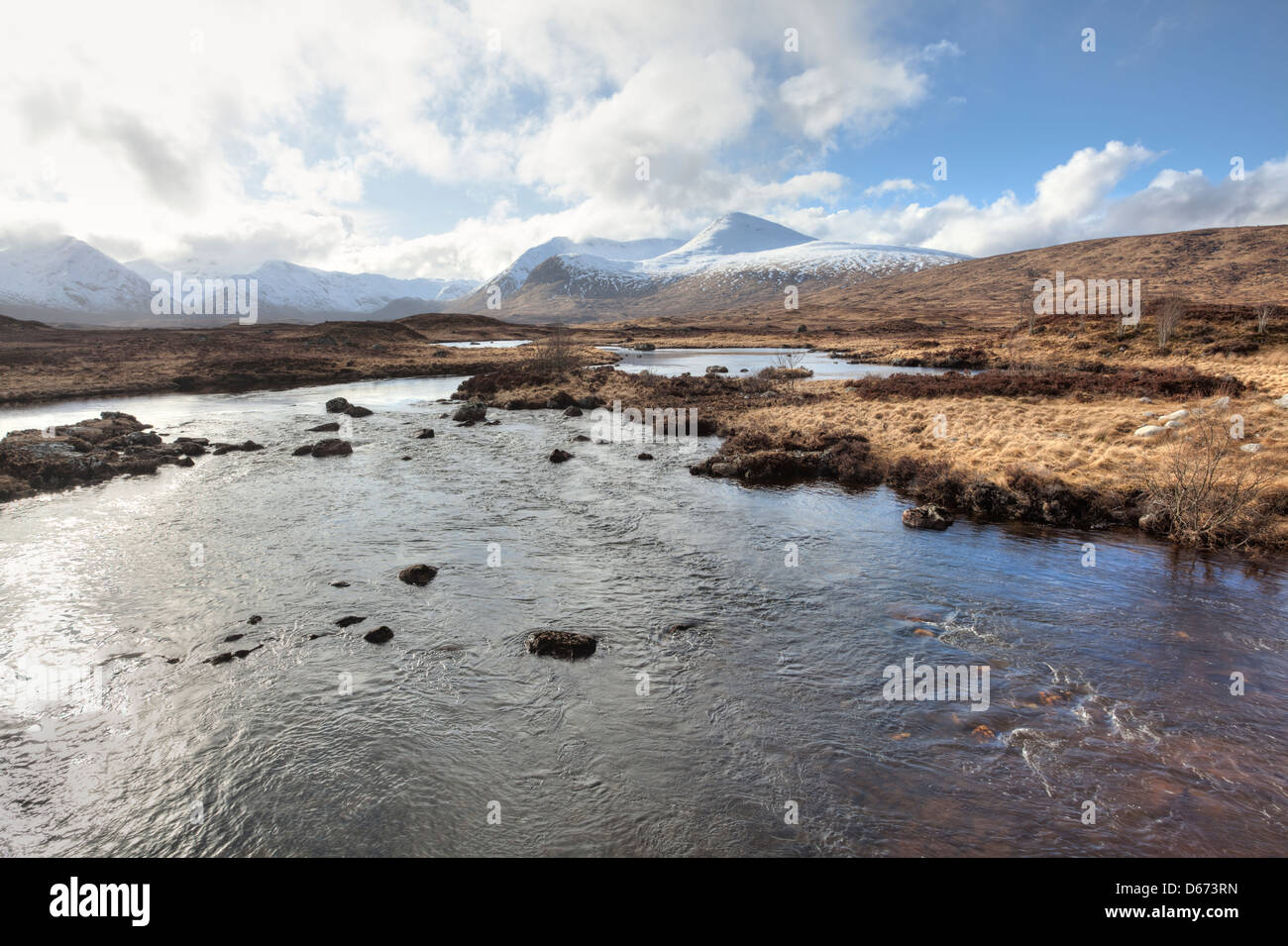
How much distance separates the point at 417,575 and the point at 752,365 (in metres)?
62.2

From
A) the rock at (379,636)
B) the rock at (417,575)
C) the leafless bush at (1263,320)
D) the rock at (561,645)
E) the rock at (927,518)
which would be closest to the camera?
the rock at (561,645)

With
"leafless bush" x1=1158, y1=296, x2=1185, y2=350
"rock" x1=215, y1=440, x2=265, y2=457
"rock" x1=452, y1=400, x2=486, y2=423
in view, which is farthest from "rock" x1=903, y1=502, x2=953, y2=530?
"leafless bush" x1=1158, y1=296, x2=1185, y2=350

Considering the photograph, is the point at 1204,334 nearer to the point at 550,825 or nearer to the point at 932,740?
the point at 932,740

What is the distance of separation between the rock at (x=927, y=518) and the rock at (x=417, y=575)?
48.9 ft

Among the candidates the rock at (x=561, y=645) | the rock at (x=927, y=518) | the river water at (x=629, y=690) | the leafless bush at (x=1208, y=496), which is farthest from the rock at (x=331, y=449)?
the leafless bush at (x=1208, y=496)

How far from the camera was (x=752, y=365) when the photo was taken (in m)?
71.9

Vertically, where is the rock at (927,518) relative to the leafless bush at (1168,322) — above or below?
below

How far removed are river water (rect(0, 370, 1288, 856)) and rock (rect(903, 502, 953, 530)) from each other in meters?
0.70

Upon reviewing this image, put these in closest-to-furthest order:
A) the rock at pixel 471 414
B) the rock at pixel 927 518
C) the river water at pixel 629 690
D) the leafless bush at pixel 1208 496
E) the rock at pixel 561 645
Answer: the river water at pixel 629 690
the rock at pixel 561 645
the leafless bush at pixel 1208 496
the rock at pixel 927 518
the rock at pixel 471 414

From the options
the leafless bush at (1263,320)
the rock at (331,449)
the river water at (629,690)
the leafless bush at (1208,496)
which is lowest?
the river water at (629,690)

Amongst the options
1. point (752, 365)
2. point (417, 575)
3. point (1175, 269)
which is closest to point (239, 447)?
point (417, 575)

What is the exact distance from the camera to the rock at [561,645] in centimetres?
1182

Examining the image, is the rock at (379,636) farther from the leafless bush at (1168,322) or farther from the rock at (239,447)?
the leafless bush at (1168,322)
